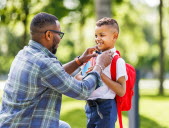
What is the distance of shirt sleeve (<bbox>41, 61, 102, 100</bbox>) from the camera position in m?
3.17

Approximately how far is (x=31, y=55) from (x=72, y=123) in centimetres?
497

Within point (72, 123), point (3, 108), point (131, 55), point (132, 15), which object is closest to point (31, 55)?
point (3, 108)

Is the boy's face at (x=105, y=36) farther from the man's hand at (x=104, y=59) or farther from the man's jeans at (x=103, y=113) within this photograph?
the man's jeans at (x=103, y=113)

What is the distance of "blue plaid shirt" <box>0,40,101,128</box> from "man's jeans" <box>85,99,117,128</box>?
397mm

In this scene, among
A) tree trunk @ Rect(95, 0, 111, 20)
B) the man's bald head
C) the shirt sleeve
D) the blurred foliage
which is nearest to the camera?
the shirt sleeve

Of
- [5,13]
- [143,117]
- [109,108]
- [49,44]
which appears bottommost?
[143,117]

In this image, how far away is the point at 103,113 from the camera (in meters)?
3.66

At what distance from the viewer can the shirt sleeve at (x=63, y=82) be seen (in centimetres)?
317

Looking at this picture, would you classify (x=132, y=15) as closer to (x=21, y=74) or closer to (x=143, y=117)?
(x=143, y=117)

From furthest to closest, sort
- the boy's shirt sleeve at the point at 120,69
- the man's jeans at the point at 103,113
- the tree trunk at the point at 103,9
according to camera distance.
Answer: the tree trunk at the point at 103,9
the man's jeans at the point at 103,113
the boy's shirt sleeve at the point at 120,69

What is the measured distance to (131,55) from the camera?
119ft

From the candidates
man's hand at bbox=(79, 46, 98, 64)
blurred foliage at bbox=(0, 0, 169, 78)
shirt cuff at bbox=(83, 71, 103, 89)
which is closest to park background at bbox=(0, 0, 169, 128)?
blurred foliage at bbox=(0, 0, 169, 78)

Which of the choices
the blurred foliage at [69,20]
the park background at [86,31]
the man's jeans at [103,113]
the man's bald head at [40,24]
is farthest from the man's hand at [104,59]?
the blurred foliage at [69,20]

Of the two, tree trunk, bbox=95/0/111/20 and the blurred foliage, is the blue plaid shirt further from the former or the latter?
tree trunk, bbox=95/0/111/20
